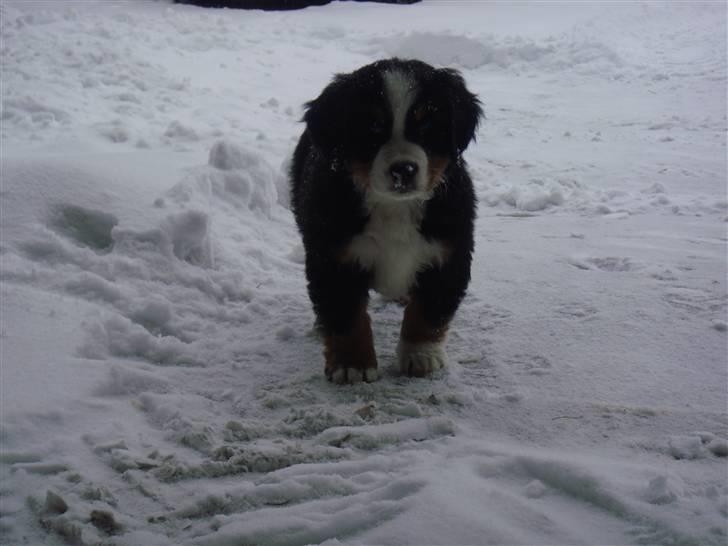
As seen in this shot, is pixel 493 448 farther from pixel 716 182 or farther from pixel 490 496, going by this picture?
pixel 716 182

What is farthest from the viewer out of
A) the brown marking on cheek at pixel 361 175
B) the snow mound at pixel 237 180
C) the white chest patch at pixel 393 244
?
the snow mound at pixel 237 180

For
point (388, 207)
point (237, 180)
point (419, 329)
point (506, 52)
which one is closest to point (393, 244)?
point (388, 207)

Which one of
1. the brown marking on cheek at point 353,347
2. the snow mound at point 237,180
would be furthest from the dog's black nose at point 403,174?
the snow mound at point 237,180

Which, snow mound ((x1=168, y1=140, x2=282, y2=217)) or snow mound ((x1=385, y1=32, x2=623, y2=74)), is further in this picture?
snow mound ((x1=385, y1=32, x2=623, y2=74))

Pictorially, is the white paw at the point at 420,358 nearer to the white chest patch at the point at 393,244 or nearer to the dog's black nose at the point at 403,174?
the white chest patch at the point at 393,244

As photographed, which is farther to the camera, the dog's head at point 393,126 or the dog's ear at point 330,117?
the dog's ear at point 330,117

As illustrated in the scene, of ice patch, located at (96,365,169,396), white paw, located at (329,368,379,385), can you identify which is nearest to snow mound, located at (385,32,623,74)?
white paw, located at (329,368,379,385)

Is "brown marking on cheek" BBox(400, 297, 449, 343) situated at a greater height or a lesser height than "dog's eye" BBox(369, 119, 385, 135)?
lesser

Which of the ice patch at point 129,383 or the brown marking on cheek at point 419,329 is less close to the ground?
the brown marking on cheek at point 419,329

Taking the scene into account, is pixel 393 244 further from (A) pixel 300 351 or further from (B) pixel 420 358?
(A) pixel 300 351

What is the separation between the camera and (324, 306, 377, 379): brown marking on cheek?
10.1ft

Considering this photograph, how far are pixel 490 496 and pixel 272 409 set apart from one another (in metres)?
1.00

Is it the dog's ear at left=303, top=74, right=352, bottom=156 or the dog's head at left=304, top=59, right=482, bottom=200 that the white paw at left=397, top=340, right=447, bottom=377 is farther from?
the dog's ear at left=303, top=74, right=352, bottom=156

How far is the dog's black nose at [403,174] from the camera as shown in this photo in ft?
9.04
